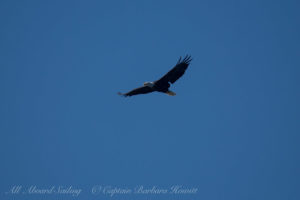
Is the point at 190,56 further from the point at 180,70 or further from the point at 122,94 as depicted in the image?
the point at 122,94

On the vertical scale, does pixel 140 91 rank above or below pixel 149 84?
below

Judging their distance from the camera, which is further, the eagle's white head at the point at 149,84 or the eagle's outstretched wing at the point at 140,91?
the eagle's outstretched wing at the point at 140,91

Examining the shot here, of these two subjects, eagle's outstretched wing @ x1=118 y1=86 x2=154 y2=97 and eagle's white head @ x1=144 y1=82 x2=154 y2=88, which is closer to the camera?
eagle's white head @ x1=144 y1=82 x2=154 y2=88

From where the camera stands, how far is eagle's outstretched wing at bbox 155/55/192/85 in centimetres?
3906

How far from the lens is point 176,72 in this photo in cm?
3938

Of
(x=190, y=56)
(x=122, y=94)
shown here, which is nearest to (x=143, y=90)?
(x=122, y=94)

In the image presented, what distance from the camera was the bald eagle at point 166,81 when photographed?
3909cm

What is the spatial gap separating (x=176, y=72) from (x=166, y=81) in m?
0.97

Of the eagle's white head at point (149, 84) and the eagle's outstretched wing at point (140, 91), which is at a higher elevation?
the eagle's white head at point (149, 84)

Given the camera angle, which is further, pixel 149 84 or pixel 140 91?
pixel 140 91

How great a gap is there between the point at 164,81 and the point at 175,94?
128 centimetres

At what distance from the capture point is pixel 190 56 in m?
39.0

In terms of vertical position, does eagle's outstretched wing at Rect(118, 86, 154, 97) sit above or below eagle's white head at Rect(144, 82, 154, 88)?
below

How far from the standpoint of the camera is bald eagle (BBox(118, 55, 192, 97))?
128 feet
